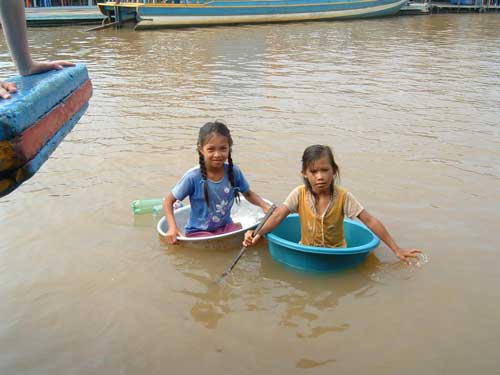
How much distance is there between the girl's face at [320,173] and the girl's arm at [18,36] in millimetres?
1537

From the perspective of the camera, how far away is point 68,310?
9.80 ft

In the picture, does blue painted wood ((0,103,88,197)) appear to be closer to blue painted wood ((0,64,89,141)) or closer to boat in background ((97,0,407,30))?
blue painted wood ((0,64,89,141))

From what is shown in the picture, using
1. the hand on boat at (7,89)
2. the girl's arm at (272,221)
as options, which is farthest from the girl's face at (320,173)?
the hand on boat at (7,89)

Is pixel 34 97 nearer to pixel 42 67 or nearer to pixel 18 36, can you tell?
pixel 18 36

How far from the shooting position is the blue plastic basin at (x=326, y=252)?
319cm

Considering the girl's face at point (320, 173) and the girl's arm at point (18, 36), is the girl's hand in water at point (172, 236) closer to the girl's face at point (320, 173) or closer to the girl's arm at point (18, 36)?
the girl's face at point (320, 173)

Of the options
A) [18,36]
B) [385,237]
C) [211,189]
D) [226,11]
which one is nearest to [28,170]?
[18,36]

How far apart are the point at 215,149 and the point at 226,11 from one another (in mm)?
18669

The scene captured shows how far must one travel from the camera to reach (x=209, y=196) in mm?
3697

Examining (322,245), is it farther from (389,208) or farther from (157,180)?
(157,180)

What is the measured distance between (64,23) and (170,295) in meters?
20.7

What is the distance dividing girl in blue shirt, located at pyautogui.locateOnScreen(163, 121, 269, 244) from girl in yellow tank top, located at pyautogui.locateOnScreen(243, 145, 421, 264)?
43cm

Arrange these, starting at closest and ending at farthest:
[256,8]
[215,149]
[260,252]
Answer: [215,149] → [260,252] → [256,8]

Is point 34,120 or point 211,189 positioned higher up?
point 34,120
